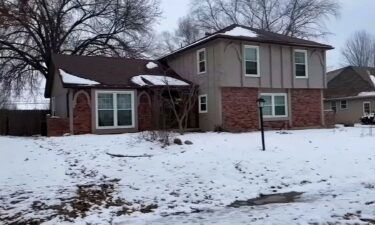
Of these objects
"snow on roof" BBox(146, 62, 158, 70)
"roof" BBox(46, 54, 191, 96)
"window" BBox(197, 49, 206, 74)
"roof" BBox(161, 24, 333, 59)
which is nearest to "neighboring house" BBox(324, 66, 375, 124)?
"roof" BBox(161, 24, 333, 59)

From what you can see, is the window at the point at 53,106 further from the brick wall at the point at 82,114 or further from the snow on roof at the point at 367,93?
the snow on roof at the point at 367,93

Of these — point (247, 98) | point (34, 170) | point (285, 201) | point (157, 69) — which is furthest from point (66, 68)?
point (285, 201)

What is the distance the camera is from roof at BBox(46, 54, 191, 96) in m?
21.9

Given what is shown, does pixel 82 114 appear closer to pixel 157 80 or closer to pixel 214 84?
pixel 157 80

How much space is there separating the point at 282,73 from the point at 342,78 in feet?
61.7

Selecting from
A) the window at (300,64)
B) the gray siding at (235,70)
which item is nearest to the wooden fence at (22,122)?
the gray siding at (235,70)

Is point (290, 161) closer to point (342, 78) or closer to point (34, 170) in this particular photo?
point (34, 170)

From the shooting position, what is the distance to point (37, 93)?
35594 mm

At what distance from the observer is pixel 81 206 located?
8.31 meters

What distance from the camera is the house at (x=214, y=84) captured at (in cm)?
2188

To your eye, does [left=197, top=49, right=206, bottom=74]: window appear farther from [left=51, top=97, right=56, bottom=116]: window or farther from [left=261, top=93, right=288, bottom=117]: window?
[left=51, top=97, right=56, bottom=116]: window

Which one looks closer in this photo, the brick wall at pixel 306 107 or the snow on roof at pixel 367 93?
the brick wall at pixel 306 107

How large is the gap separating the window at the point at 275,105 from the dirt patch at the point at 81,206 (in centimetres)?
1567

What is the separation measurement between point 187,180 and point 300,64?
16.4 meters
